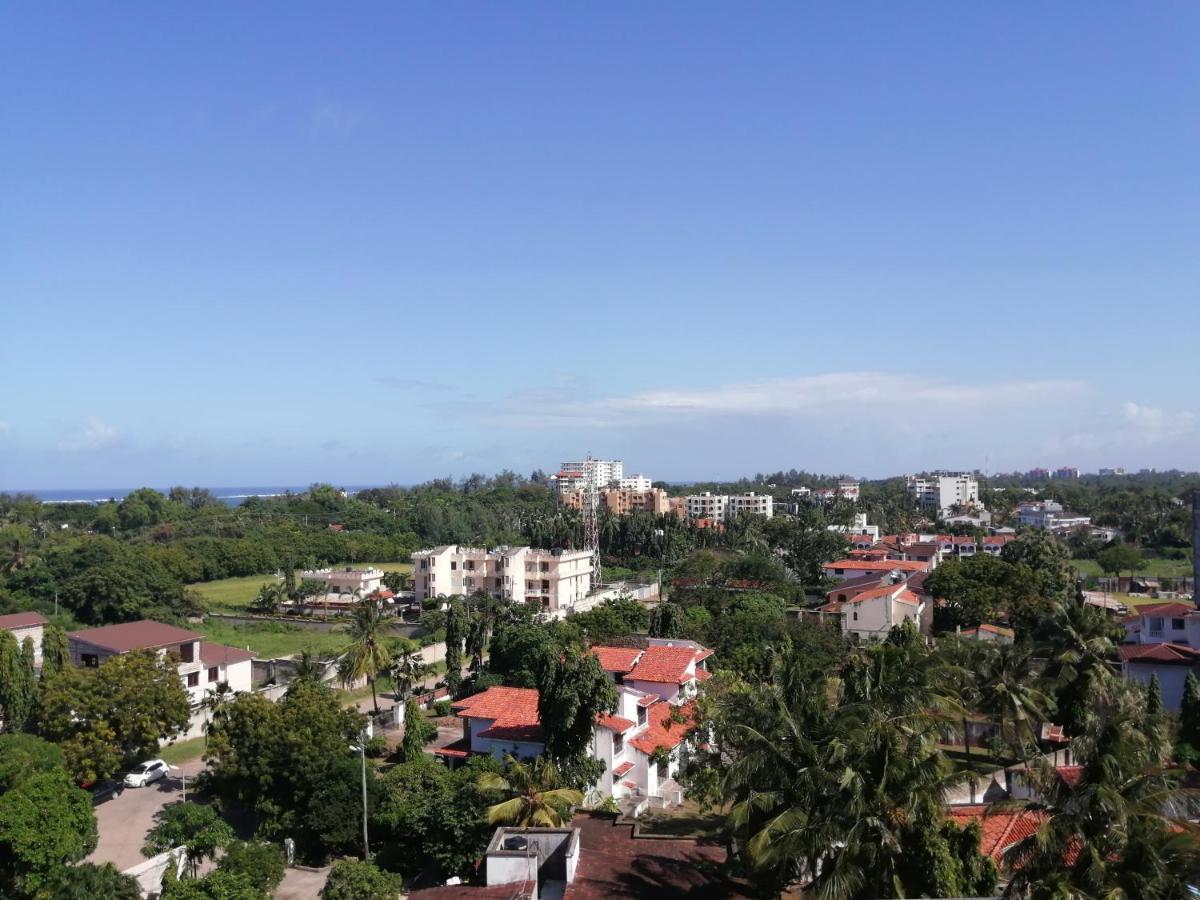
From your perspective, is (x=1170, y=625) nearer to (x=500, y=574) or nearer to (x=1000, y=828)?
(x=1000, y=828)

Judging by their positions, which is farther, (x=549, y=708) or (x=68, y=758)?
(x=68, y=758)

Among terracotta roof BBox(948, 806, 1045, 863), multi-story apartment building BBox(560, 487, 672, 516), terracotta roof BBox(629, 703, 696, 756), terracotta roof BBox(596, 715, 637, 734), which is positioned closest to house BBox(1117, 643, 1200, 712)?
terracotta roof BBox(948, 806, 1045, 863)

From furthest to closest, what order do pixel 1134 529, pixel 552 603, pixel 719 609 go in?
pixel 1134 529 → pixel 552 603 → pixel 719 609

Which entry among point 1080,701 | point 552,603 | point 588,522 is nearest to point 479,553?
point 552,603

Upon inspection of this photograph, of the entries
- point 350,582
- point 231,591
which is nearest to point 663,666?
point 350,582

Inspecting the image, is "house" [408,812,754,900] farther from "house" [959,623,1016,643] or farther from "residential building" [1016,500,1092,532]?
"residential building" [1016,500,1092,532]

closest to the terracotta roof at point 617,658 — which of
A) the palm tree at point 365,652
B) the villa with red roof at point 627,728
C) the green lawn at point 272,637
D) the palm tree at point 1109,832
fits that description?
the villa with red roof at point 627,728

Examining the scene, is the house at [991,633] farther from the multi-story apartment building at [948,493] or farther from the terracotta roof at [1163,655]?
the multi-story apartment building at [948,493]

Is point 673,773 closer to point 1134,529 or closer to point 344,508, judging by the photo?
point 1134,529
